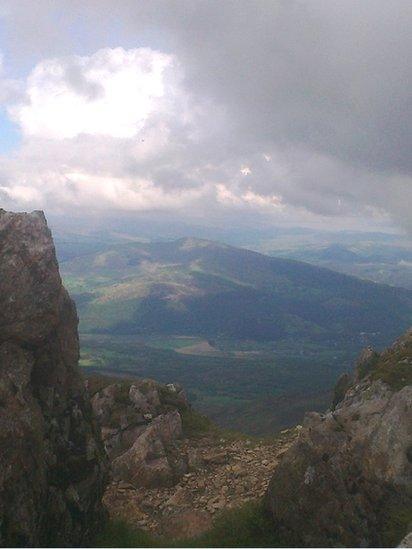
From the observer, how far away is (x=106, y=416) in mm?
36969

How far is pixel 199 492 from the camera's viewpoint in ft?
87.1

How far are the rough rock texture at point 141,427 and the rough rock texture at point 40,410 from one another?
6.89 metres

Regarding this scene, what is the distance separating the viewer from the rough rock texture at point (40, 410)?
17.2m

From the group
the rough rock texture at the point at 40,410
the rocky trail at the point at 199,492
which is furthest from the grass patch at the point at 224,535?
the rocky trail at the point at 199,492

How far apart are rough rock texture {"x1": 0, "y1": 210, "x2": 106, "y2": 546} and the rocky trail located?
4.31m

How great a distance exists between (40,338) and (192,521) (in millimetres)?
12542

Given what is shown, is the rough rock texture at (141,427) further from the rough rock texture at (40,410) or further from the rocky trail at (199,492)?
the rough rock texture at (40,410)

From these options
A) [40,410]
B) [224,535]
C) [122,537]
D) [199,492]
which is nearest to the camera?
[40,410]

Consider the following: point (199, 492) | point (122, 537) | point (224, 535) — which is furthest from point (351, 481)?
point (122, 537)

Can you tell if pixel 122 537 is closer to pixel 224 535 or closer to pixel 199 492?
pixel 224 535

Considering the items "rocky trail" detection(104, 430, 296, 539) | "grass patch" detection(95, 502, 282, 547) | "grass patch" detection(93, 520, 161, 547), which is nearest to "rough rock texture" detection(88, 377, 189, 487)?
"rocky trail" detection(104, 430, 296, 539)

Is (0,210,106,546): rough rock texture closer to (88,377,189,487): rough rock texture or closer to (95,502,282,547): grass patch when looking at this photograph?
(95,502,282,547): grass patch

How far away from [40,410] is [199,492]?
12055 mm

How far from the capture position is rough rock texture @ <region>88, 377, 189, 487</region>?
93.5 ft
